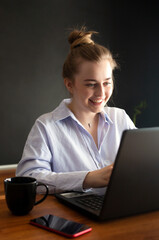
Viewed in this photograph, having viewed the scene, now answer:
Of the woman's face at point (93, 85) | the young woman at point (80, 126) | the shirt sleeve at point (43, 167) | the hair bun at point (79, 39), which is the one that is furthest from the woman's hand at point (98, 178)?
the hair bun at point (79, 39)

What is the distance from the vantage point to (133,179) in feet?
3.04

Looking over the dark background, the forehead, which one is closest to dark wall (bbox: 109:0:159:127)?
the dark background

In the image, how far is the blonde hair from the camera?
1.77m

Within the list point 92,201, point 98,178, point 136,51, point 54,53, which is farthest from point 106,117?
point 136,51

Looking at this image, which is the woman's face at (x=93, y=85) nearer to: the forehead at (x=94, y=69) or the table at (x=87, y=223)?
the forehead at (x=94, y=69)

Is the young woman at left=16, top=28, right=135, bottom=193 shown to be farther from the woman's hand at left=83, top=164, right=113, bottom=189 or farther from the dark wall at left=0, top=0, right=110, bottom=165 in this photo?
the dark wall at left=0, top=0, right=110, bottom=165

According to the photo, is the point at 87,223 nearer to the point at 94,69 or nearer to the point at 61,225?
the point at 61,225

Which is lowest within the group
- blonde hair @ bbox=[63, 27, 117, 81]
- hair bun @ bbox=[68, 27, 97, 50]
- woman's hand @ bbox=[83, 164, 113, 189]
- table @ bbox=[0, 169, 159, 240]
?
table @ bbox=[0, 169, 159, 240]

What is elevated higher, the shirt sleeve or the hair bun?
the hair bun

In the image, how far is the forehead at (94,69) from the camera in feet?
5.61

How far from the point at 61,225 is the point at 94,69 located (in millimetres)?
950

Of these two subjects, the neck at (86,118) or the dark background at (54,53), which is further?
the dark background at (54,53)

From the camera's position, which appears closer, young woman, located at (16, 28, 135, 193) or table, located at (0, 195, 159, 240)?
table, located at (0, 195, 159, 240)

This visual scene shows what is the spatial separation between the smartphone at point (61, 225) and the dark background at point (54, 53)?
3.58 meters
